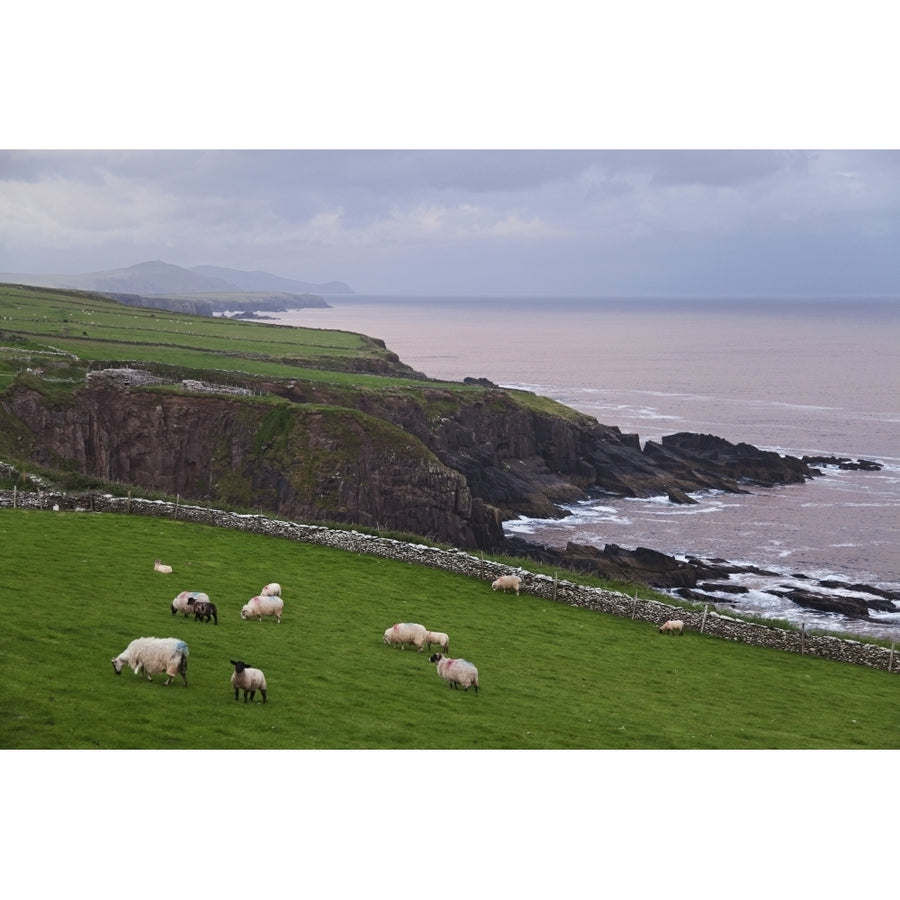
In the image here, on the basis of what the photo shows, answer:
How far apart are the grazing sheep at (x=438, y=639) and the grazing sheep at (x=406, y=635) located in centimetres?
15

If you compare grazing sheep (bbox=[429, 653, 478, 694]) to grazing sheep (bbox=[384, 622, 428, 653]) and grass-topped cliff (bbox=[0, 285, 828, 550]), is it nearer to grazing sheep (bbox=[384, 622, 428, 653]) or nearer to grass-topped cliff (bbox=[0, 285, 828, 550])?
grazing sheep (bbox=[384, 622, 428, 653])

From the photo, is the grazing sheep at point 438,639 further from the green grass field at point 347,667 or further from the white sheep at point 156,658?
the white sheep at point 156,658

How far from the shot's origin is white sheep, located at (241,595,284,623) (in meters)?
28.2

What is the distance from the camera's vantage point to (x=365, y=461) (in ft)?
224

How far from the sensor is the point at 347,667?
2420cm

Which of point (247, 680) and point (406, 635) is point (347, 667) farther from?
point (247, 680)

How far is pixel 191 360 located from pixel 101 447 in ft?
77.0

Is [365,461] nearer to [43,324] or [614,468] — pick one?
[614,468]

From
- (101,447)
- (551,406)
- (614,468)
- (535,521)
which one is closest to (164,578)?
(101,447)

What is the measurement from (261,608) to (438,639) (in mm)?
5685

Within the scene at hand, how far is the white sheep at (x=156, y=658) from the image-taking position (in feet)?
66.0

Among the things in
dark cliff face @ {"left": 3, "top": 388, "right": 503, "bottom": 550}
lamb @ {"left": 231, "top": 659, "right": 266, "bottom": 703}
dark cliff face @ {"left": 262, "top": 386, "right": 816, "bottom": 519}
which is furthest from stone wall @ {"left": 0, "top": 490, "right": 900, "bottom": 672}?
dark cliff face @ {"left": 262, "top": 386, "right": 816, "bottom": 519}

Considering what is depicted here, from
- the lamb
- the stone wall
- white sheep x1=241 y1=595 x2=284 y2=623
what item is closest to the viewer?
the lamb

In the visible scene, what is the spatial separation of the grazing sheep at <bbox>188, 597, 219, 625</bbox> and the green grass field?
0.51 metres
